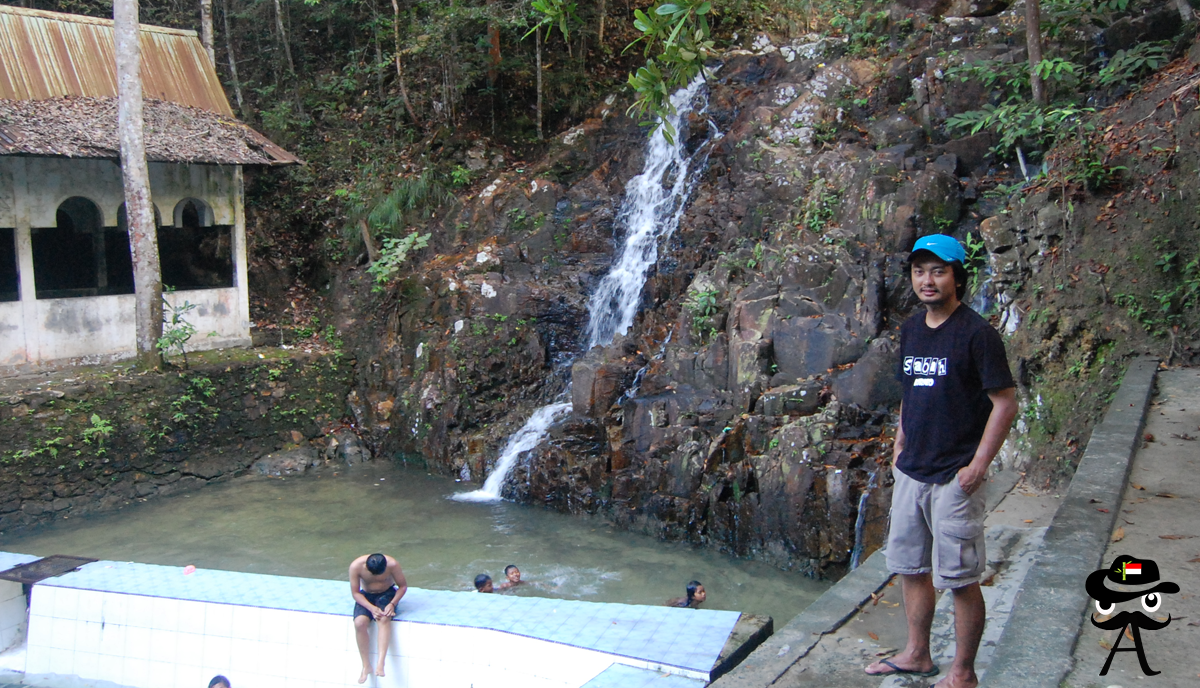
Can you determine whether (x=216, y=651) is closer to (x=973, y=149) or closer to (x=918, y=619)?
(x=918, y=619)

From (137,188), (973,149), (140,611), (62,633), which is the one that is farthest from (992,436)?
(137,188)

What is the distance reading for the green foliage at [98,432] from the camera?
11523mm

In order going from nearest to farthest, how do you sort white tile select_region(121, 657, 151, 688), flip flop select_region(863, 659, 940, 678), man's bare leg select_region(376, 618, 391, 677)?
flip flop select_region(863, 659, 940, 678) → man's bare leg select_region(376, 618, 391, 677) → white tile select_region(121, 657, 151, 688)

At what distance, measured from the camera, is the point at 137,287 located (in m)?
12.4

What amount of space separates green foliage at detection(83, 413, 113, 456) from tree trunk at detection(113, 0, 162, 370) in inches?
43.9

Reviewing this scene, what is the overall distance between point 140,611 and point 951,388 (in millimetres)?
6555

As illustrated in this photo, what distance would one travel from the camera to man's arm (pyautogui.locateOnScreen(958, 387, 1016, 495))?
2.87 m

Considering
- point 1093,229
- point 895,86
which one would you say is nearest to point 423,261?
point 895,86

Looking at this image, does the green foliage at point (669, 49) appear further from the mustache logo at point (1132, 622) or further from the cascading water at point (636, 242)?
the cascading water at point (636, 242)

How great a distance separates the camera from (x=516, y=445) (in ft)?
39.6

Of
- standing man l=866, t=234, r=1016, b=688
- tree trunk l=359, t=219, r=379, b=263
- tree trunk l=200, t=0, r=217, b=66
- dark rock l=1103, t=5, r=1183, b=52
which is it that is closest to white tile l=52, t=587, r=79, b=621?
standing man l=866, t=234, r=1016, b=688

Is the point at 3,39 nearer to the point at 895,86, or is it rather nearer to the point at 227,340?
the point at 227,340

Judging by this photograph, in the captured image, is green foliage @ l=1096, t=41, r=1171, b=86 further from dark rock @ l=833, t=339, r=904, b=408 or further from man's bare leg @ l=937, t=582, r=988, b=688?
man's bare leg @ l=937, t=582, r=988, b=688

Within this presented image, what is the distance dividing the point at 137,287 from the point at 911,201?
11.3 m
